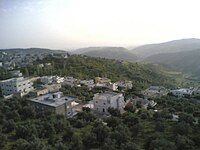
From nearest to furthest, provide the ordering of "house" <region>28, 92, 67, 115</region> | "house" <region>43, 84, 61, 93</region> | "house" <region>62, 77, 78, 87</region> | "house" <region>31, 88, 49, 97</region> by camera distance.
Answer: "house" <region>28, 92, 67, 115</region>
"house" <region>31, 88, 49, 97</region>
"house" <region>43, 84, 61, 93</region>
"house" <region>62, 77, 78, 87</region>

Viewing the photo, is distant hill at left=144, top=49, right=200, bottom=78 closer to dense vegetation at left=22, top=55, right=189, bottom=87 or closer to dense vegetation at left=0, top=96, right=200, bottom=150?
dense vegetation at left=22, top=55, right=189, bottom=87

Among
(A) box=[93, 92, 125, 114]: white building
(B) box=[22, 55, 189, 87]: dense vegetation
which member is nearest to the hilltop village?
(A) box=[93, 92, 125, 114]: white building

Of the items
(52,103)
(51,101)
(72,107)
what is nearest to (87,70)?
(51,101)

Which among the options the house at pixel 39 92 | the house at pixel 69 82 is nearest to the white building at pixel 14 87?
the house at pixel 39 92

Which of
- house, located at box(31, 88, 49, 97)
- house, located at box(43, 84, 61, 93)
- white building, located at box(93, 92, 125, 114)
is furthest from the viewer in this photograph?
house, located at box(43, 84, 61, 93)

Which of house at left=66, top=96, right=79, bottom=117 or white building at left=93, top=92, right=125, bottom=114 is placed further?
white building at left=93, top=92, right=125, bottom=114

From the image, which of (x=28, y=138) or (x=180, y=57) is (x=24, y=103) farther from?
(x=180, y=57)

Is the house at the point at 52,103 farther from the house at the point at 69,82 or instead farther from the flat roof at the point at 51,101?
the house at the point at 69,82

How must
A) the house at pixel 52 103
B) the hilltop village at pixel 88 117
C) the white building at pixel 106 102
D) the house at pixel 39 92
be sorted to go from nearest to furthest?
the hilltop village at pixel 88 117 < the house at pixel 52 103 < the white building at pixel 106 102 < the house at pixel 39 92
